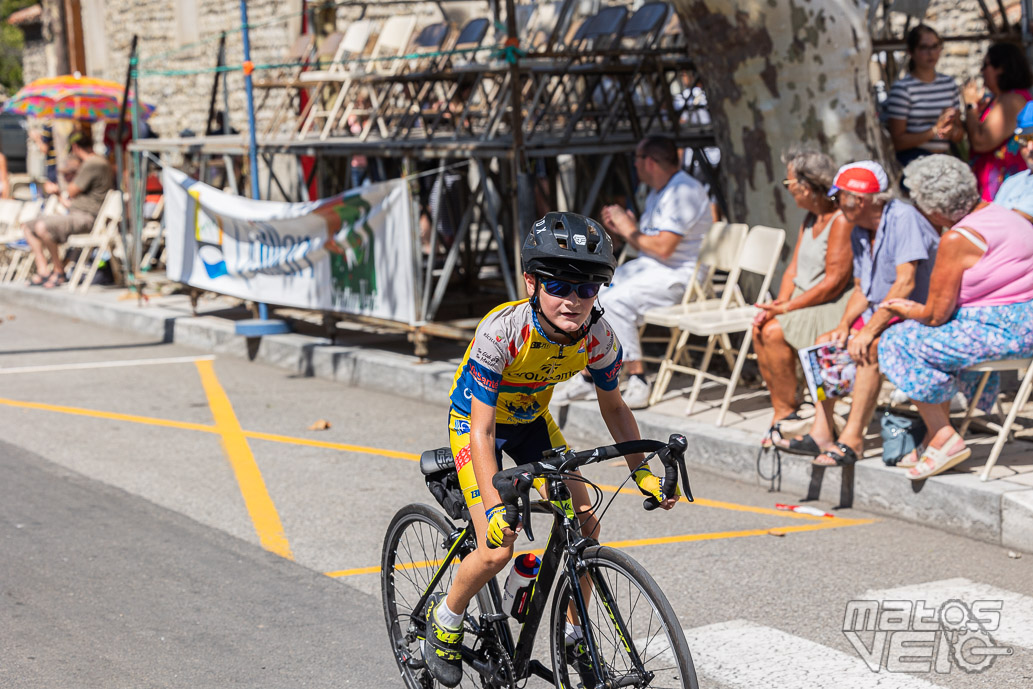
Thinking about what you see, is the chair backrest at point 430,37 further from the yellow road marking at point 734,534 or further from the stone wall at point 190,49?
the yellow road marking at point 734,534

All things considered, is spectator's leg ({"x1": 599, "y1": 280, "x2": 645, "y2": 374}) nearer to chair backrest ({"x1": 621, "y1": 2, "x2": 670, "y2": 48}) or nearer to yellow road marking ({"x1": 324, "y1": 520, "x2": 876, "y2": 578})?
yellow road marking ({"x1": 324, "y1": 520, "x2": 876, "y2": 578})

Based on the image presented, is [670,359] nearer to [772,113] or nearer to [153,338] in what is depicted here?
[772,113]

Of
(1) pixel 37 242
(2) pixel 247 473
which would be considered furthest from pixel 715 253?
(1) pixel 37 242

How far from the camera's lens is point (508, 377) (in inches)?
142

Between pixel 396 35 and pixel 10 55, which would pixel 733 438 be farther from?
pixel 10 55

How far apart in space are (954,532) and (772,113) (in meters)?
3.53

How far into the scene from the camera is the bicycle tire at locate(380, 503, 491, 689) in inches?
155

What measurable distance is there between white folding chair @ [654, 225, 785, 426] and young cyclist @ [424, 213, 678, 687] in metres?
3.95

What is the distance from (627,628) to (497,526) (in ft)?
1.43

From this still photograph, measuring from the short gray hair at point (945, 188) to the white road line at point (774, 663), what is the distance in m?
2.42

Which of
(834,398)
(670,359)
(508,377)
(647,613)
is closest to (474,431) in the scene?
(508,377)

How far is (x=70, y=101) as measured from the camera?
1625 centimetres

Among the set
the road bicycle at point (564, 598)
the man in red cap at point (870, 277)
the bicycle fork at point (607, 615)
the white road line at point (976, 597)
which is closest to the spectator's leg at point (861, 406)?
the man in red cap at point (870, 277)

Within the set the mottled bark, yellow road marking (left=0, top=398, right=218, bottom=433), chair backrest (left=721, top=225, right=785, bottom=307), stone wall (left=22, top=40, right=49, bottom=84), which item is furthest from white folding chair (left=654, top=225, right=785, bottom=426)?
stone wall (left=22, top=40, right=49, bottom=84)
